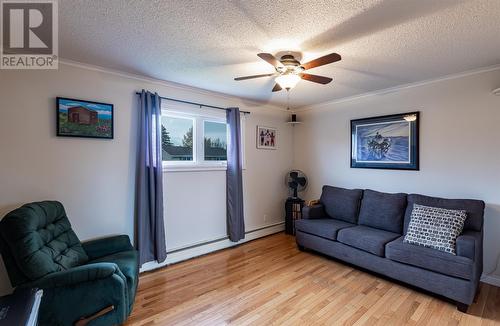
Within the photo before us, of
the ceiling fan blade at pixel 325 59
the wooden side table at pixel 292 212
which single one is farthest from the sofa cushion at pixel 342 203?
the ceiling fan blade at pixel 325 59

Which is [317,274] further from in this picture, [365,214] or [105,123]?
[105,123]

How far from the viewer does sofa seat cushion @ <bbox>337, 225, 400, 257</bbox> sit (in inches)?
112

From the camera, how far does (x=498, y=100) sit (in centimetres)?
271

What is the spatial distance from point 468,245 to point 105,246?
3537 mm

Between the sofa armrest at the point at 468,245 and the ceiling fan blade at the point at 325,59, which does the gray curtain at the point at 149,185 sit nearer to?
the ceiling fan blade at the point at 325,59

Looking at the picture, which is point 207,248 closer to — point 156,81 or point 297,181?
point 297,181

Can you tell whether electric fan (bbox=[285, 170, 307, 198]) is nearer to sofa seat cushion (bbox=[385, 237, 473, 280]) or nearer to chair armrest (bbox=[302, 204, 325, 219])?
chair armrest (bbox=[302, 204, 325, 219])

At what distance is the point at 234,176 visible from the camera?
3818 mm

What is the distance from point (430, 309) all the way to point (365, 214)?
1338 millimetres

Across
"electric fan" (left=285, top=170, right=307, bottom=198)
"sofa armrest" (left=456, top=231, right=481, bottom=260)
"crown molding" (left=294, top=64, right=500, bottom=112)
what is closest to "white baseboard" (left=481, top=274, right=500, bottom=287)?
"sofa armrest" (left=456, top=231, right=481, bottom=260)

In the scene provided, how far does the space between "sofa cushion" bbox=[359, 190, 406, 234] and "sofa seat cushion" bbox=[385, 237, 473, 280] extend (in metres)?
0.36

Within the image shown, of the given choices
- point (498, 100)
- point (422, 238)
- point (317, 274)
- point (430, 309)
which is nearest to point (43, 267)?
point (317, 274)

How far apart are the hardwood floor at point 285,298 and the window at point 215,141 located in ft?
5.06

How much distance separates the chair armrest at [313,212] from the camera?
3.77 metres
